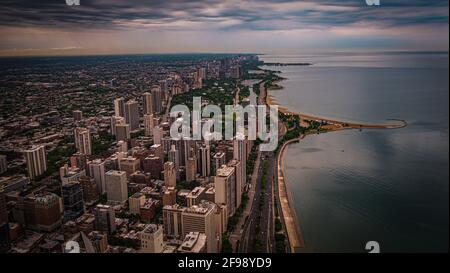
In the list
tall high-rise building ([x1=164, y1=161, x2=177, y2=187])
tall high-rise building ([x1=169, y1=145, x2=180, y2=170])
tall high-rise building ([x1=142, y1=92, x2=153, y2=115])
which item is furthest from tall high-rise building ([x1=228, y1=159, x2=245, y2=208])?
tall high-rise building ([x1=142, y1=92, x2=153, y2=115])

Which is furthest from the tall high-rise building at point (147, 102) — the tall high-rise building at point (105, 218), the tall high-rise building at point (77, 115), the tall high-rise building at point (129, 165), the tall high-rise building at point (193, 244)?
the tall high-rise building at point (193, 244)

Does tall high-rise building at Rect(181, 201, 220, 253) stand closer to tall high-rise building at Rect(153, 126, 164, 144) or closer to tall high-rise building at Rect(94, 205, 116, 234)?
tall high-rise building at Rect(94, 205, 116, 234)

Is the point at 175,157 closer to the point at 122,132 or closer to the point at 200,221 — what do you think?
the point at 122,132

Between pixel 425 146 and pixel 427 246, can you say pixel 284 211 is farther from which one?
pixel 427 246

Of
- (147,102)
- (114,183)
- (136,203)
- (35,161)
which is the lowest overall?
(136,203)

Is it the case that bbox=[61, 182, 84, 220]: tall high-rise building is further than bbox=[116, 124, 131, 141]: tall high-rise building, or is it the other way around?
bbox=[116, 124, 131, 141]: tall high-rise building

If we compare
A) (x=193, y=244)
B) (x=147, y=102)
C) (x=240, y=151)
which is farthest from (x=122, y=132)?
(x=193, y=244)
